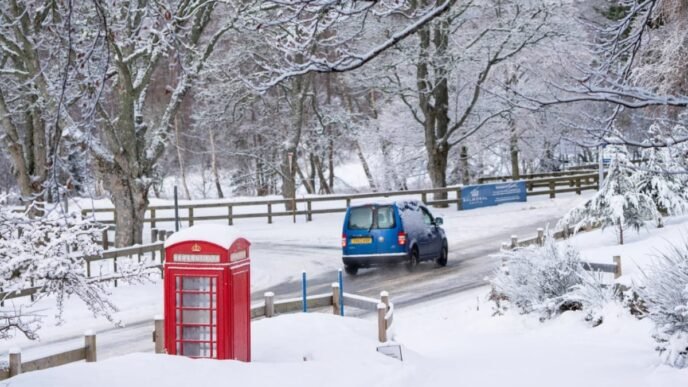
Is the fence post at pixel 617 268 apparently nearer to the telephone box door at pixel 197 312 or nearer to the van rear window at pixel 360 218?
the van rear window at pixel 360 218

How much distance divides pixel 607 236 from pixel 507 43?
46.3ft

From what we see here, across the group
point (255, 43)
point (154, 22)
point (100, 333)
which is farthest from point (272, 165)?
point (154, 22)

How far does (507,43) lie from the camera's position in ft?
116

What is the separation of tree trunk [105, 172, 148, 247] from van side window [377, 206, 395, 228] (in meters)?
7.30

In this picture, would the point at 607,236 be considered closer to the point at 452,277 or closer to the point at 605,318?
the point at 452,277

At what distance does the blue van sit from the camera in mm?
22078

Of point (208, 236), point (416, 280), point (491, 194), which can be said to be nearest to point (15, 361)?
point (208, 236)

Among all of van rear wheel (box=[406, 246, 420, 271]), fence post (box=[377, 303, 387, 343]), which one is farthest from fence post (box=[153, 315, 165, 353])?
van rear wheel (box=[406, 246, 420, 271])

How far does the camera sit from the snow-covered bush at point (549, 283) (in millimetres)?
13055

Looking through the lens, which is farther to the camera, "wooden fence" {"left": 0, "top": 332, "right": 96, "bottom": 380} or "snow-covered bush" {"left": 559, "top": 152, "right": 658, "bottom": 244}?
"snow-covered bush" {"left": 559, "top": 152, "right": 658, "bottom": 244}

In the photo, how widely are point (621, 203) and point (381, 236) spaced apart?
580 centimetres

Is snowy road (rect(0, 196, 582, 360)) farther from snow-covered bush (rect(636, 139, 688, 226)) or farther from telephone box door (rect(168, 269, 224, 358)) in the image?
snow-covered bush (rect(636, 139, 688, 226))

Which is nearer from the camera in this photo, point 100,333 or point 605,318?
point 605,318

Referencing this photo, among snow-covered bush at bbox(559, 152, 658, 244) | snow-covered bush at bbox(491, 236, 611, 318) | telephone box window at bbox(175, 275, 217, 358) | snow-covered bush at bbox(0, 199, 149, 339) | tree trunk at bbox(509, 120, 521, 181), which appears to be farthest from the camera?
tree trunk at bbox(509, 120, 521, 181)
